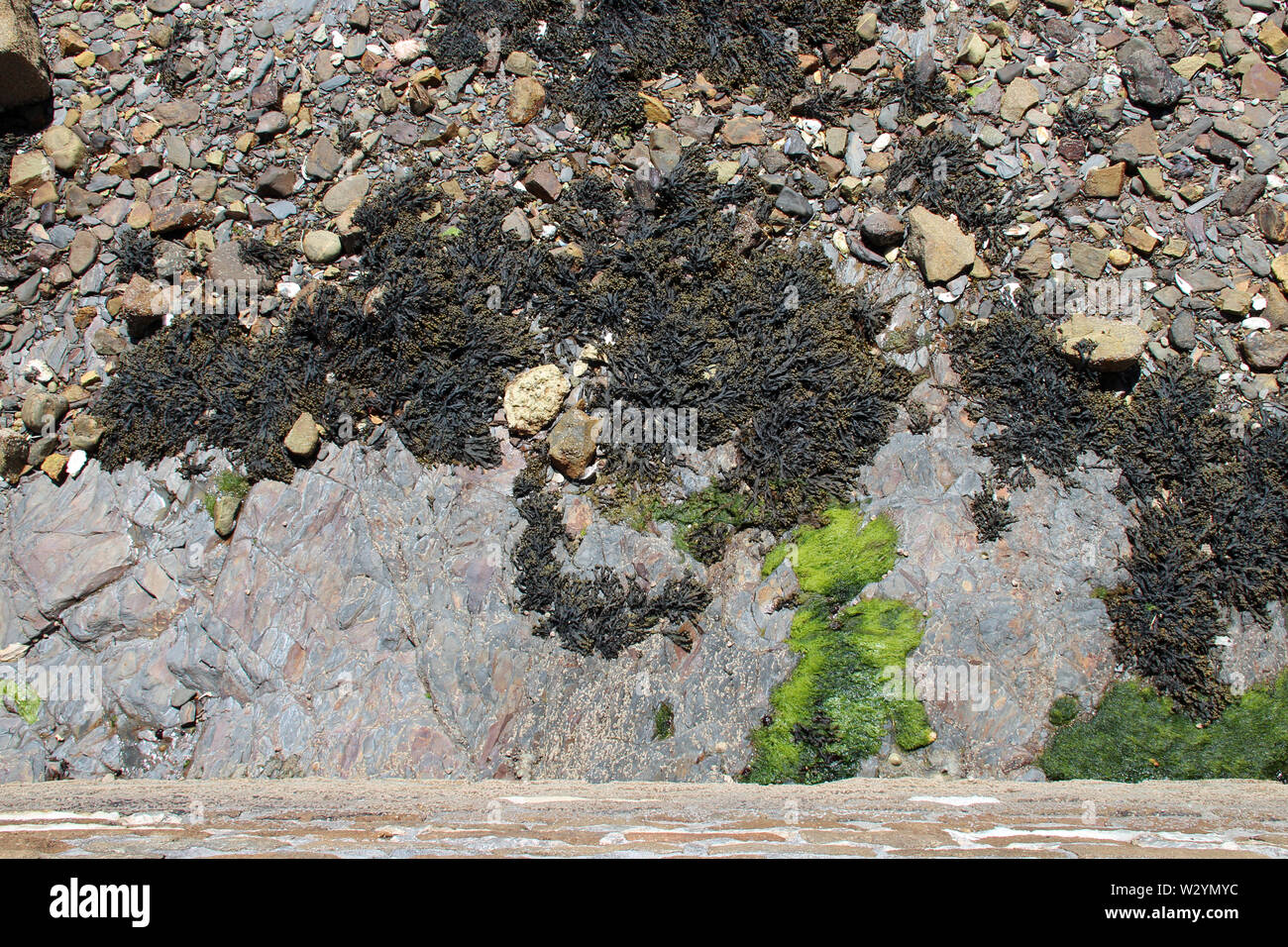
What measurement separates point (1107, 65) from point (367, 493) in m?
8.42

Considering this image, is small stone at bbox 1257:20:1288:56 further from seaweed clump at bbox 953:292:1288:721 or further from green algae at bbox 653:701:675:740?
green algae at bbox 653:701:675:740

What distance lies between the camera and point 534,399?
673 cm

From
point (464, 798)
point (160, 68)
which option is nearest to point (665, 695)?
point (464, 798)

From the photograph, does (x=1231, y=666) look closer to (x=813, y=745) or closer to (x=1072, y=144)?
(x=813, y=745)

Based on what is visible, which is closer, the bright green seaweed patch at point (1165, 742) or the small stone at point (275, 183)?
the bright green seaweed patch at point (1165, 742)

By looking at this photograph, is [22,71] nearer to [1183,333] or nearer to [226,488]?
[226,488]

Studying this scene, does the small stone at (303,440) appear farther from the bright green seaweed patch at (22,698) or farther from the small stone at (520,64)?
the small stone at (520,64)

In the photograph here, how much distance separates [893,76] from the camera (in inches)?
306

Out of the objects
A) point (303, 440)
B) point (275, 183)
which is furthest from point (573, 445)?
point (275, 183)

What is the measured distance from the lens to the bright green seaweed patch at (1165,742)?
591cm

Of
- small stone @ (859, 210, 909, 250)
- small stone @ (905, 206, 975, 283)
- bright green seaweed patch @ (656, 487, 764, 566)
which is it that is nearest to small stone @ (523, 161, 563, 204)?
small stone @ (859, 210, 909, 250)

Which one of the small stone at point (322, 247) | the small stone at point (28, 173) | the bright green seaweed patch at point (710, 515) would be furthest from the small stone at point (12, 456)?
the bright green seaweed patch at point (710, 515)

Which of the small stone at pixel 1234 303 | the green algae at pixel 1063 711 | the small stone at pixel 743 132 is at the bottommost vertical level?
the green algae at pixel 1063 711

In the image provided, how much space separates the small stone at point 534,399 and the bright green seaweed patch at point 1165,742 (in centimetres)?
492
